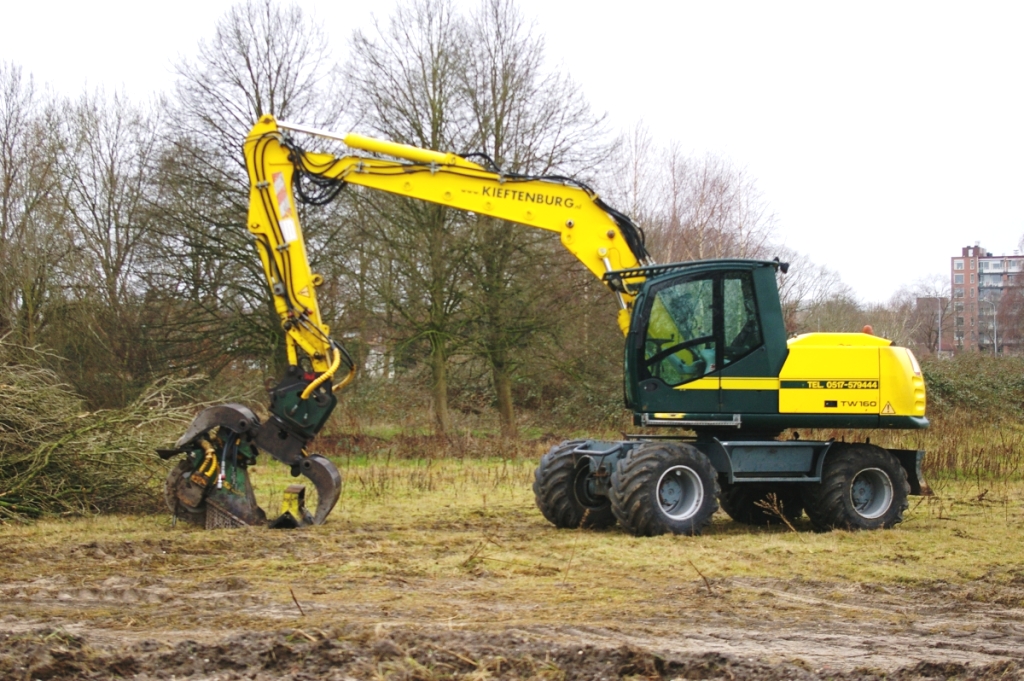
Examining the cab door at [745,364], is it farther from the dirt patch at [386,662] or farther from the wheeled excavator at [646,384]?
the dirt patch at [386,662]

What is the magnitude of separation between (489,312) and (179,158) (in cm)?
Result: 680

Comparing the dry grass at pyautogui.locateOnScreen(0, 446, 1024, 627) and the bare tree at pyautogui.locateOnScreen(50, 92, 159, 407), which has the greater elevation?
the bare tree at pyautogui.locateOnScreen(50, 92, 159, 407)

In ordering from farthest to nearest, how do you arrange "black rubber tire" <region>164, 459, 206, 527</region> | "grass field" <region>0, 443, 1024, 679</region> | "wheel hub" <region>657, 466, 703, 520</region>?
"black rubber tire" <region>164, 459, 206, 527</region>
"wheel hub" <region>657, 466, 703, 520</region>
"grass field" <region>0, 443, 1024, 679</region>

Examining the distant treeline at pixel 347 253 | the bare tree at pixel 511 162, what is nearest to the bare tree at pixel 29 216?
the distant treeline at pixel 347 253

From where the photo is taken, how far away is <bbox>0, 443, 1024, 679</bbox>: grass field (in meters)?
5.16

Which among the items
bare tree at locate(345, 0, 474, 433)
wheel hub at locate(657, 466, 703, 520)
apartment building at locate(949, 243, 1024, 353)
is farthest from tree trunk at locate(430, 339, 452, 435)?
apartment building at locate(949, 243, 1024, 353)

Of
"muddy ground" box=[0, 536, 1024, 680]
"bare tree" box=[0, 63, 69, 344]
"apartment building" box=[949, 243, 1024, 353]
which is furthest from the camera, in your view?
"apartment building" box=[949, 243, 1024, 353]

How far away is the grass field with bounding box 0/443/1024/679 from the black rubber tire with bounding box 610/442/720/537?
10.7 inches

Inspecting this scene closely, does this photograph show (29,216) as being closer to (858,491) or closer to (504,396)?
(504,396)

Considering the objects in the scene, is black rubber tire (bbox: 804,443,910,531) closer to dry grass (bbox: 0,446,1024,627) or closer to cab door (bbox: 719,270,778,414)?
dry grass (bbox: 0,446,1024,627)

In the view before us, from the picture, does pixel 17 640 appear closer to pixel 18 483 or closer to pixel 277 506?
pixel 18 483

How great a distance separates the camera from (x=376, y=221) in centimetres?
2170

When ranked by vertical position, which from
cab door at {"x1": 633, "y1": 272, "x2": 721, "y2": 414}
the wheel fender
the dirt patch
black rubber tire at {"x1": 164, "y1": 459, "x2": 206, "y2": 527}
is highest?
cab door at {"x1": 633, "y1": 272, "x2": 721, "y2": 414}

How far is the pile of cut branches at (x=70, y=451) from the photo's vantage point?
412 inches
